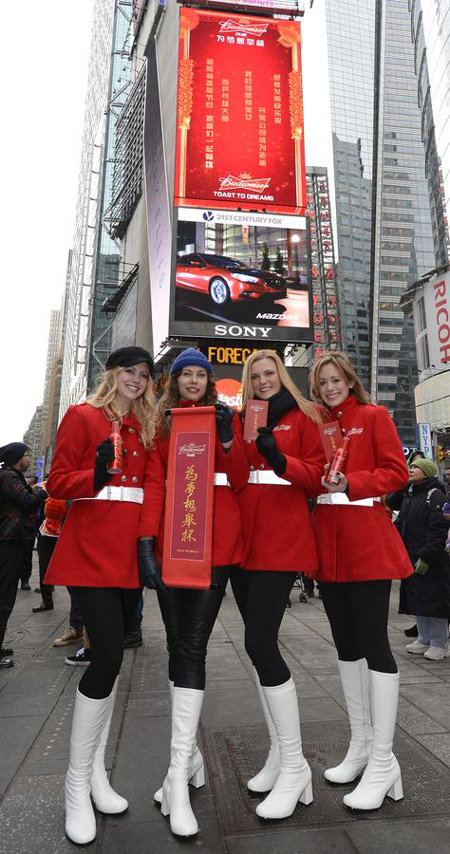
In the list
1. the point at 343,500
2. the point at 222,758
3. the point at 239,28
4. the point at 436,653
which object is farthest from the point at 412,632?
the point at 239,28

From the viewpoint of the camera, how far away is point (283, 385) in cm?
286

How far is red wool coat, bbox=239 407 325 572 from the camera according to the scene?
2.50 m

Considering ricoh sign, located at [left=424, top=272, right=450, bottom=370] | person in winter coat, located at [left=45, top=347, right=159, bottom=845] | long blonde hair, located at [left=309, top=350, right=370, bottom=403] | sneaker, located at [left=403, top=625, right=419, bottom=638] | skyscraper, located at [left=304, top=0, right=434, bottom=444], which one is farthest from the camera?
skyscraper, located at [left=304, top=0, right=434, bottom=444]

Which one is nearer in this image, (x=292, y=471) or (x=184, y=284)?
(x=292, y=471)

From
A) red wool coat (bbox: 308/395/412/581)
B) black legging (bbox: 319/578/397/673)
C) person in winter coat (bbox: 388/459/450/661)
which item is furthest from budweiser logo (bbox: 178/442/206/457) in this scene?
person in winter coat (bbox: 388/459/450/661)

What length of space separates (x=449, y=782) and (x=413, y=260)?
319 feet

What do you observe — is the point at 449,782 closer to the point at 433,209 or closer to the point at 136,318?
the point at 136,318

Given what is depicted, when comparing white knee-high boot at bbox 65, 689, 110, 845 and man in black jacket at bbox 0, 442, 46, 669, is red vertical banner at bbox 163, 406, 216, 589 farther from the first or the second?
man in black jacket at bbox 0, 442, 46, 669

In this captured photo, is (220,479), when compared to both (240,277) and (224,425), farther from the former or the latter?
(240,277)

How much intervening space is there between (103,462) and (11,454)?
3.75 meters

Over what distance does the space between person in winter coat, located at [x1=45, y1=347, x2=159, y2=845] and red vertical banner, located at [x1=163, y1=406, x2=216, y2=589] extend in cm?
14

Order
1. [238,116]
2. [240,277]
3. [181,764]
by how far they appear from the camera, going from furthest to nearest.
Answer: [238,116] < [240,277] < [181,764]

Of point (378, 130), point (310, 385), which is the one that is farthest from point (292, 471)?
point (378, 130)

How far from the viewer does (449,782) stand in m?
2.60
